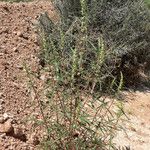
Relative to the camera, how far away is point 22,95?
4906 mm

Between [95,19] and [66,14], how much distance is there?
469 millimetres

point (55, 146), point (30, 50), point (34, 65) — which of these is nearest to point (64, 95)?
point (55, 146)

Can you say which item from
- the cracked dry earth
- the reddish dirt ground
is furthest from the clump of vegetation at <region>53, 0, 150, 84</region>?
the reddish dirt ground

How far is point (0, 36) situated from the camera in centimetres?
595

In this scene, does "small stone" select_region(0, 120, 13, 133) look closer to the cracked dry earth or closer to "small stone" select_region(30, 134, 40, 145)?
the cracked dry earth

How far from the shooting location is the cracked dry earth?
4156mm

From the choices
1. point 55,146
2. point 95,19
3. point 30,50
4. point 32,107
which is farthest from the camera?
point 95,19

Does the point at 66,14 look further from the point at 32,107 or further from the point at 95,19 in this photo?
the point at 32,107

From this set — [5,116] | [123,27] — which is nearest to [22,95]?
[5,116]

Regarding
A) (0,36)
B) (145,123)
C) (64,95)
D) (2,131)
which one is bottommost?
(145,123)

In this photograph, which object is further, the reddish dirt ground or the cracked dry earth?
the reddish dirt ground

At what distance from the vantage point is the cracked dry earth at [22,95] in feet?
13.6

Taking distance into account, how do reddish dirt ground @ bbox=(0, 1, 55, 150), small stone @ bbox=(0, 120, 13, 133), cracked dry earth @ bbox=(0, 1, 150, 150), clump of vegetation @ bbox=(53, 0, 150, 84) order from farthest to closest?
clump of vegetation @ bbox=(53, 0, 150, 84)
reddish dirt ground @ bbox=(0, 1, 55, 150)
cracked dry earth @ bbox=(0, 1, 150, 150)
small stone @ bbox=(0, 120, 13, 133)

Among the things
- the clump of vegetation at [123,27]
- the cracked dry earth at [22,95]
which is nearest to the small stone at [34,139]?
the cracked dry earth at [22,95]
